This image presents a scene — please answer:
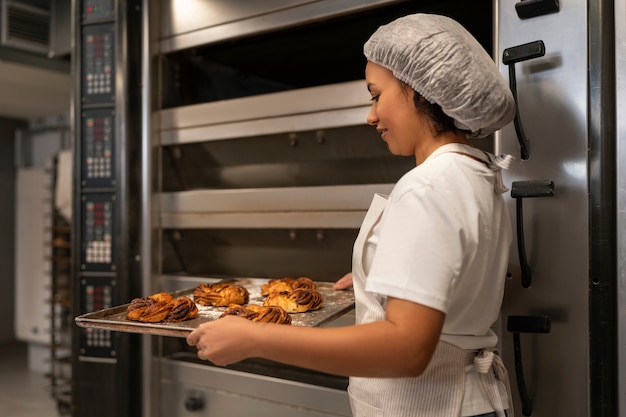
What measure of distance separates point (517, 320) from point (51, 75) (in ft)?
12.2

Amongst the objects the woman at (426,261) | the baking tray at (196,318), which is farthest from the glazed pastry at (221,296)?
the woman at (426,261)

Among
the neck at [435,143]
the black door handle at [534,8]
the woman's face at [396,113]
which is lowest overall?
the neck at [435,143]

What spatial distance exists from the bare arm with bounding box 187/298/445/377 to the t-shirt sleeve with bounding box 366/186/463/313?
0.03 metres

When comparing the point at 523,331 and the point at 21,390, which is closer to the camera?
the point at 523,331

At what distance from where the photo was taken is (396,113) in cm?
109

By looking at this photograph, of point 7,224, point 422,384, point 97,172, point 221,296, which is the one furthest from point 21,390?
point 422,384

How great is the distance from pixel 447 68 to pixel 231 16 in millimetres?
1372

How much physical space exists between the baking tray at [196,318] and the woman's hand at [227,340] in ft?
0.80

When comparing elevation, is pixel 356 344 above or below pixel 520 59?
below

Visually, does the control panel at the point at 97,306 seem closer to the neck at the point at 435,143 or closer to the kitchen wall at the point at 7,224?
the neck at the point at 435,143

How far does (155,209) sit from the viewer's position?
2.35m

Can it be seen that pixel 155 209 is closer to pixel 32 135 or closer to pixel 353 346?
pixel 353 346

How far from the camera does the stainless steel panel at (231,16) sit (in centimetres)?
190

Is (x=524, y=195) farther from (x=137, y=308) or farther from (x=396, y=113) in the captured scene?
(x=137, y=308)
